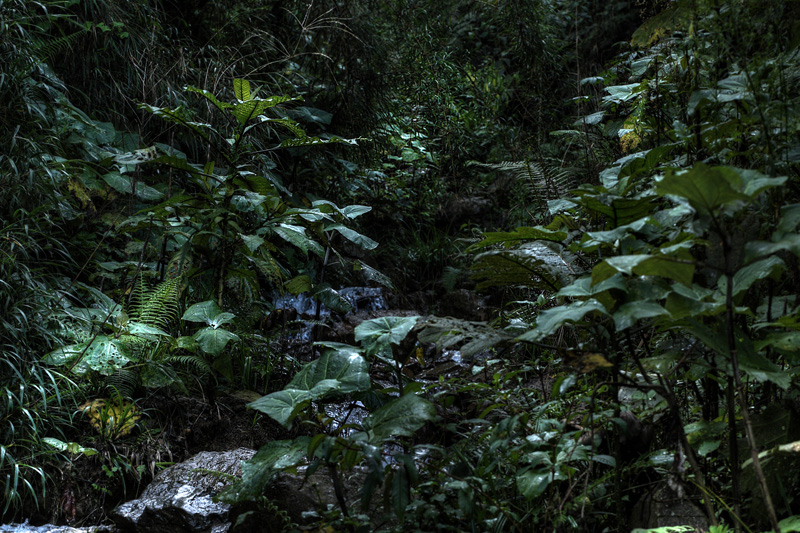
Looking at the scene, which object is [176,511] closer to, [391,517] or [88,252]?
[391,517]

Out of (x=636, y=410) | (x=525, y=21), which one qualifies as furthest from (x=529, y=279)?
(x=525, y=21)

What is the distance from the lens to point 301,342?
13.6ft

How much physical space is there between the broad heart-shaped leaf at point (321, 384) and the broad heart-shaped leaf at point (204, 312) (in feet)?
3.93

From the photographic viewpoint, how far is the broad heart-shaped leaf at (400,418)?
1545mm

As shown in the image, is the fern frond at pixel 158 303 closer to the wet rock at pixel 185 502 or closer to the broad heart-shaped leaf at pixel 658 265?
the wet rock at pixel 185 502

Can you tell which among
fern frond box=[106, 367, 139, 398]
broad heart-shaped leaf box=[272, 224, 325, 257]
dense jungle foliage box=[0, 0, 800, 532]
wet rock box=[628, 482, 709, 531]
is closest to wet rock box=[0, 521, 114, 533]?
dense jungle foliage box=[0, 0, 800, 532]

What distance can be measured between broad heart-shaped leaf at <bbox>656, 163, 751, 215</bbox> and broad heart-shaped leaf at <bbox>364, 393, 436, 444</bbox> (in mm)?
835

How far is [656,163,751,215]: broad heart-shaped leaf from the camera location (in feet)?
3.73

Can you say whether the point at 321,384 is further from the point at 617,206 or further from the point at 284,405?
the point at 617,206

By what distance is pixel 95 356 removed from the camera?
9.59 feet

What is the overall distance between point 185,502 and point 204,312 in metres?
0.98

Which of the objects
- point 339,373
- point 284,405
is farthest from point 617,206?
point 284,405

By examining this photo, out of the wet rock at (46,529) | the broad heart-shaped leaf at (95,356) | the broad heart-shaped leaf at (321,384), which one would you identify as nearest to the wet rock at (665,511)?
the broad heart-shaped leaf at (321,384)

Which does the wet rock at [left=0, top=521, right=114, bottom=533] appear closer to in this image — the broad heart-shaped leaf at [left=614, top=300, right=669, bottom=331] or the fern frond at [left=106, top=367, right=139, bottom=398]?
the fern frond at [left=106, top=367, right=139, bottom=398]
